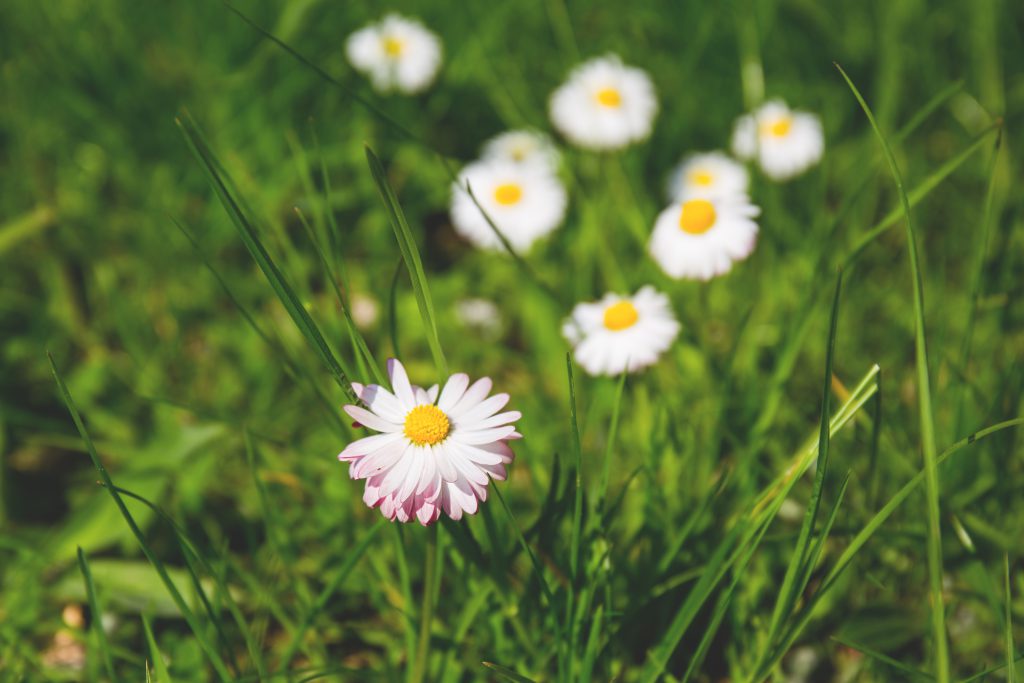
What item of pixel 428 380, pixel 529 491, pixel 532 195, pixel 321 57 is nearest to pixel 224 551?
pixel 529 491

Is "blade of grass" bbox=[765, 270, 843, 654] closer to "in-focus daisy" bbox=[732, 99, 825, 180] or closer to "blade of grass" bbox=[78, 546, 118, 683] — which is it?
"blade of grass" bbox=[78, 546, 118, 683]

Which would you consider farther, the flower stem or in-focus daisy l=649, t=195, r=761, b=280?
in-focus daisy l=649, t=195, r=761, b=280

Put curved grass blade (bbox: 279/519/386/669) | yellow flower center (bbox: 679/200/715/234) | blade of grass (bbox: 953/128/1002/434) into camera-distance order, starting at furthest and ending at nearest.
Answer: yellow flower center (bbox: 679/200/715/234)
blade of grass (bbox: 953/128/1002/434)
curved grass blade (bbox: 279/519/386/669)

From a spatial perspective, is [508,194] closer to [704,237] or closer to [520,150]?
Answer: [520,150]

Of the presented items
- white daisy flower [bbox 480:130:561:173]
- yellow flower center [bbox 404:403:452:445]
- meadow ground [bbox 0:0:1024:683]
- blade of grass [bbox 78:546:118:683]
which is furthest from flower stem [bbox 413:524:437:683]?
white daisy flower [bbox 480:130:561:173]

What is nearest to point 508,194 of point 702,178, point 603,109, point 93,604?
point 603,109

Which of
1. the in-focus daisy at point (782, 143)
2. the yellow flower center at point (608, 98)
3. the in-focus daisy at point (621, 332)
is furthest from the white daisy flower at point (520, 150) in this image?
the in-focus daisy at point (621, 332)

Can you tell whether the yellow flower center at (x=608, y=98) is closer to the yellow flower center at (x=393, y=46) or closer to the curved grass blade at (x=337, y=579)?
the yellow flower center at (x=393, y=46)
